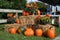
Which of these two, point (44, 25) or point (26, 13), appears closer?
point (44, 25)

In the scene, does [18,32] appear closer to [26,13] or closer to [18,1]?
[26,13]

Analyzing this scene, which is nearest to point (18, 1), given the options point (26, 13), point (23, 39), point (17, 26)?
point (26, 13)

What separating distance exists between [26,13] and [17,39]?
11.1 feet

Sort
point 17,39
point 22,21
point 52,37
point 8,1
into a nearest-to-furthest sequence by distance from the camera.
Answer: point 17,39 → point 52,37 → point 22,21 → point 8,1

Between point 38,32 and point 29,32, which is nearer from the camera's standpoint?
point 29,32

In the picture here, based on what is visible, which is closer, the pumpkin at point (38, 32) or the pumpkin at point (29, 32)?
the pumpkin at point (29, 32)

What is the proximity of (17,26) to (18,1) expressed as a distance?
997cm

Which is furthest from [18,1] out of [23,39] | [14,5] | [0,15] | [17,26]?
[23,39]

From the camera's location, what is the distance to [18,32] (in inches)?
406

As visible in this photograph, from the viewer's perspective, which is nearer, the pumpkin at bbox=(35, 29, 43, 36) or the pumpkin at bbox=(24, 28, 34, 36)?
the pumpkin at bbox=(24, 28, 34, 36)

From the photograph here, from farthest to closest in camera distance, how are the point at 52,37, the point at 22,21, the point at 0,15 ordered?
1. the point at 0,15
2. the point at 22,21
3. the point at 52,37

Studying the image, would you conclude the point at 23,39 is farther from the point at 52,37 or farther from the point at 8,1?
the point at 8,1

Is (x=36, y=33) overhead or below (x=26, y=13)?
below

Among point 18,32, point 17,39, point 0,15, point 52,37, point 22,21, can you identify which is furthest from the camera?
point 0,15
